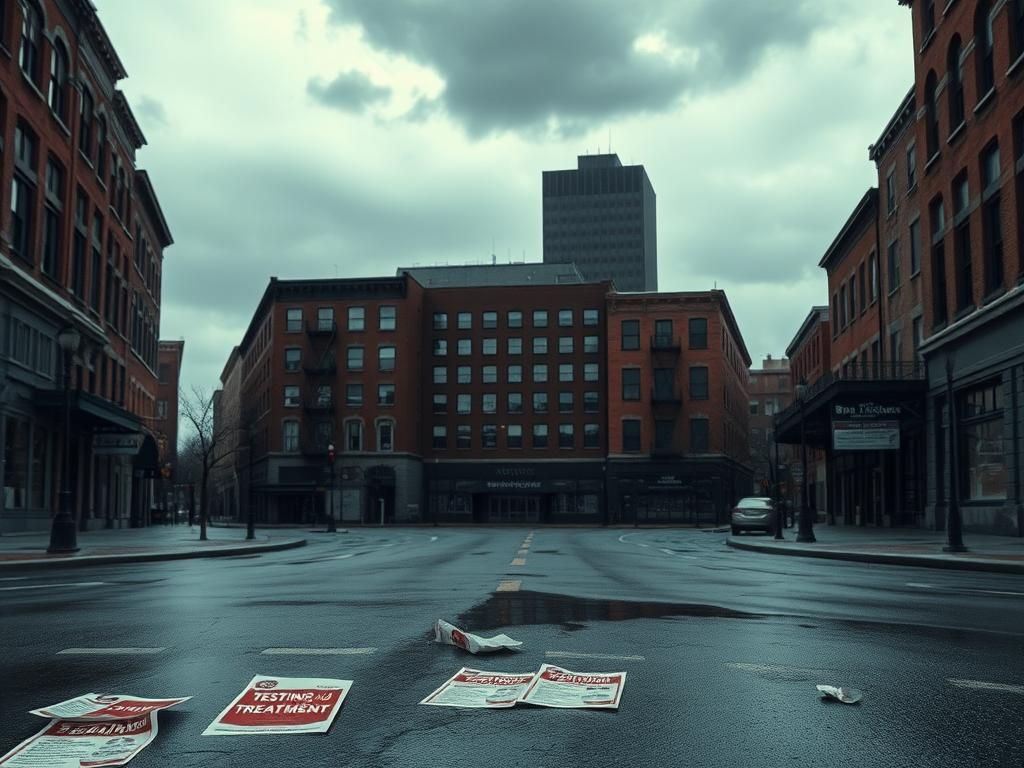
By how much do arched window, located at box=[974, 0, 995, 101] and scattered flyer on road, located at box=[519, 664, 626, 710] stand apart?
2815cm

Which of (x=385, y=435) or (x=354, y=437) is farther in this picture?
(x=354, y=437)

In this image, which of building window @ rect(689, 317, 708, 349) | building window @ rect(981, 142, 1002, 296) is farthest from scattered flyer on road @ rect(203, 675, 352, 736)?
building window @ rect(689, 317, 708, 349)

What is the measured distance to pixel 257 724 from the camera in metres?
4.94

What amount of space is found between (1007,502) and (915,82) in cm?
1590

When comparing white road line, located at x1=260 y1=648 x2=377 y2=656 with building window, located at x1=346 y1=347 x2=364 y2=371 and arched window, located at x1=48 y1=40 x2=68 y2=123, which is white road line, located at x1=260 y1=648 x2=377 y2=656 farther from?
building window, located at x1=346 y1=347 x2=364 y2=371

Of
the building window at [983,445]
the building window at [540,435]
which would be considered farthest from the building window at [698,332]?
the building window at [983,445]

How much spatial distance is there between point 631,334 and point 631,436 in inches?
299

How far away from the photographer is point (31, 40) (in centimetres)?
3219

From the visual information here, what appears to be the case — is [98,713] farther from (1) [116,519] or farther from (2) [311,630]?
(1) [116,519]

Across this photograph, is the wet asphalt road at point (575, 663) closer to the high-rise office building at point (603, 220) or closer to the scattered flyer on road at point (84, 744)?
the scattered flyer on road at point (84, 744)

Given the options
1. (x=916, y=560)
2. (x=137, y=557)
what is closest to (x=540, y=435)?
(x=137, y=557)

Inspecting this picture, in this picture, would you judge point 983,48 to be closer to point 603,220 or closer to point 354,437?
point 354,437

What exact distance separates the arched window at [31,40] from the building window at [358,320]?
44288mm

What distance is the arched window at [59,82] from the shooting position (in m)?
34.5
